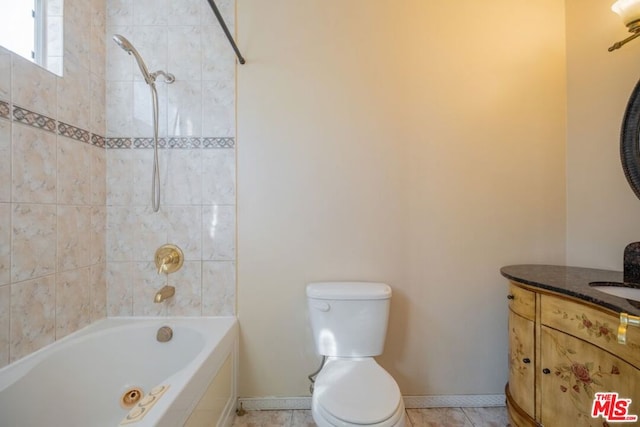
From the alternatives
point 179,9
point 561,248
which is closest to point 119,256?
point 179,9

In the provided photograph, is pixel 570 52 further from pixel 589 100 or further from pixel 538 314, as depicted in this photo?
pixel 538 314

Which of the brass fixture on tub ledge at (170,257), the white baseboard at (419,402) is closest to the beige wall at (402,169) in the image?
the white baseboard at (419,402)

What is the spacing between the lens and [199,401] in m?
1.04

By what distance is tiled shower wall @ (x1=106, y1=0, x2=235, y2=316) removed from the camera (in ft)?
4.95

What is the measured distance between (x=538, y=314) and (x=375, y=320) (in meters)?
0.71

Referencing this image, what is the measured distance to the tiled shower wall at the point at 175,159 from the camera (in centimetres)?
151

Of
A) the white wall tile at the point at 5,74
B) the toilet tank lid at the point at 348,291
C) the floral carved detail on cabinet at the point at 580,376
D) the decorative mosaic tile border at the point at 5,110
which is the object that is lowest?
the floral carved detail on cabinet at the point at 580,376

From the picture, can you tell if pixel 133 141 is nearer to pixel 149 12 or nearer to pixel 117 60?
pixel 117 60

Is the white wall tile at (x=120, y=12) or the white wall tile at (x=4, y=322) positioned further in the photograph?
the white wall tile at (x=120, y=12)

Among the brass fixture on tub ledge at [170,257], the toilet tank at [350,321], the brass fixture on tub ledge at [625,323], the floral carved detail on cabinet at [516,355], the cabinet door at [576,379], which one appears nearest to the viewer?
the brass fixture on tub ledge at [625,323]

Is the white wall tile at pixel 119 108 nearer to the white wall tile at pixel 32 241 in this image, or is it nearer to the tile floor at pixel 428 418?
the white wall tile at pixel 32 241

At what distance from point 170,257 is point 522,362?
6.17ft

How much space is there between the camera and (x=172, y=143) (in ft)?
4.97

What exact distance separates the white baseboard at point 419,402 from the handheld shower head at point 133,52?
185 centimetres
